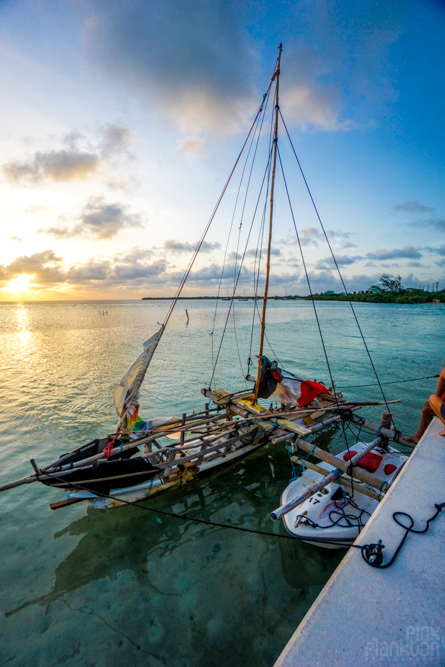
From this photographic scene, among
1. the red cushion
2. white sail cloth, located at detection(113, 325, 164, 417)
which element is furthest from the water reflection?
white sail cloth, located at detection(113, 325, 164, 417)

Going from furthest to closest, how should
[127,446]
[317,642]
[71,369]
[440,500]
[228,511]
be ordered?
1. [71,369]
2. [228,511]
3. [127,446]
4. [440,500]
5. [317,642]

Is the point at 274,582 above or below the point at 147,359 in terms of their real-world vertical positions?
below

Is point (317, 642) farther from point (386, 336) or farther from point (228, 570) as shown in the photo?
point (386, 336)

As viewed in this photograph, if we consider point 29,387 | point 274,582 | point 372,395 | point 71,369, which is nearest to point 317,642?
point 274,582

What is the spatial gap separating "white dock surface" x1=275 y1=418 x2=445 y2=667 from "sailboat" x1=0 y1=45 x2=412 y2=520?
202cm

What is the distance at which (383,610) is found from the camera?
2492 millimetres

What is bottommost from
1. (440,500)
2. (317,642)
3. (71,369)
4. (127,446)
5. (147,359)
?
(71,369)

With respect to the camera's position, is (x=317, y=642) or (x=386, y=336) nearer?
(x=317, y=642)

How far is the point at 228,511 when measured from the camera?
6.23 m

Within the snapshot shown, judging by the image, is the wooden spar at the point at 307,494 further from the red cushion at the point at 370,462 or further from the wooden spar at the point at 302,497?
the red cushion at the point at 370,462

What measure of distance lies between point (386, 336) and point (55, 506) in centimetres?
3749

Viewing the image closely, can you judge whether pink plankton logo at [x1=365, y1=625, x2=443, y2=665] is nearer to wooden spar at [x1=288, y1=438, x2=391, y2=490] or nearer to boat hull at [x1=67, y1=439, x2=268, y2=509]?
wooden spar at [x1=288, y1=438, x2=391, y2=490]

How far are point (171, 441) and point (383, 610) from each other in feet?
26.0

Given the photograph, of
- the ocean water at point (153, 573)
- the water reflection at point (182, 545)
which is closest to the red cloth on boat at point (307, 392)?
the ocean water at point (153, 573)
